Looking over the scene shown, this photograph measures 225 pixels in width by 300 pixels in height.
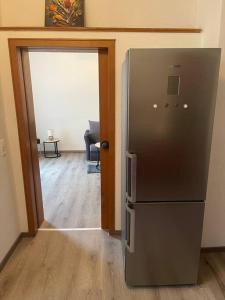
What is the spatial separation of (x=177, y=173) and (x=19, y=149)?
5.06 feet

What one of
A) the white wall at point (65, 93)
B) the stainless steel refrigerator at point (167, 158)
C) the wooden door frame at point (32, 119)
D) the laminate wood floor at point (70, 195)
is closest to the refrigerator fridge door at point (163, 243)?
the stainless steel refrigerator at point (167, 158)

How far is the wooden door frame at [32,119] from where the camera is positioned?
6.24 feet

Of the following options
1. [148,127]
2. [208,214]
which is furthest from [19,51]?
[208,214]

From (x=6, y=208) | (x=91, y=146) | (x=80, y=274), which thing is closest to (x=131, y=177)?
(x=80, y=274)

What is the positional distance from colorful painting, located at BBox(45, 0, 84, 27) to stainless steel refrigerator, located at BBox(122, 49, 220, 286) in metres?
0.91

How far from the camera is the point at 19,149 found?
212 cm

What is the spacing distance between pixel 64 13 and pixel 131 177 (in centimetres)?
159

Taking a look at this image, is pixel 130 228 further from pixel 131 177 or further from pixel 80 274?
pixel 80 274

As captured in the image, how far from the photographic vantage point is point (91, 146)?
4691 mm

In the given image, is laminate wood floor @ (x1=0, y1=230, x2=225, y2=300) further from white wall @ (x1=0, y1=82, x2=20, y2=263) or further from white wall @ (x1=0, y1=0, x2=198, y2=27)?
white wall @ (x1=0, y1=0, x2=198, y2=27)

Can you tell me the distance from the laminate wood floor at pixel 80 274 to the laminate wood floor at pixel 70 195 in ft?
1.08

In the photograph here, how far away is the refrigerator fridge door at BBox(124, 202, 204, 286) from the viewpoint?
1.53 m

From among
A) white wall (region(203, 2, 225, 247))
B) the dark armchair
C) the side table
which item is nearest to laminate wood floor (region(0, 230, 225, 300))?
white wall (region(203, 2, 225, 247))

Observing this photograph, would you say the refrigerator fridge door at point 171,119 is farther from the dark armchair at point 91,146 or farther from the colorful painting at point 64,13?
the dark armchair at point 91,146
